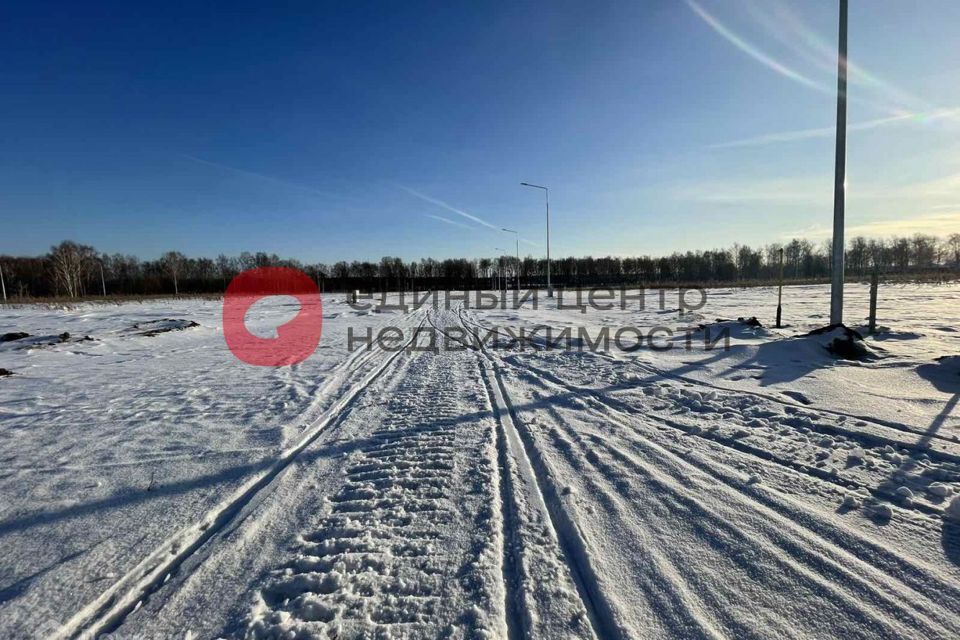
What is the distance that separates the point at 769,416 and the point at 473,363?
553 centimetres

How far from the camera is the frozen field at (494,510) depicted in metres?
2.18

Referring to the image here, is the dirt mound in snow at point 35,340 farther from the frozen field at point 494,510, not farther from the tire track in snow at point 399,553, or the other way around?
the tire track in snow at point 399,553

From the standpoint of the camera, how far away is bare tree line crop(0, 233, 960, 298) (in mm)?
71625

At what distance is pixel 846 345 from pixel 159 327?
2295 centimetres

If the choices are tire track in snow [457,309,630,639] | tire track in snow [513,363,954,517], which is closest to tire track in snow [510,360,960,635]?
tire track in snow [457,309,630,639]

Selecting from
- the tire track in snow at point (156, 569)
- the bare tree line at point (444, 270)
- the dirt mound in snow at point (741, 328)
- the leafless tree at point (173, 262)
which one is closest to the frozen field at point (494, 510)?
the tire track in snow at point (156, 569)

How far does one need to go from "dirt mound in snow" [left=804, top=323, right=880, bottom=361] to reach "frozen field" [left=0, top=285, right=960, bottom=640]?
2.92 feet

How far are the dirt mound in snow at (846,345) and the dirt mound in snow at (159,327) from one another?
68.5 feet

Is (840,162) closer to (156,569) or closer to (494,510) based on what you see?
(494,510)

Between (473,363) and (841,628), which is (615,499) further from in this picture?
(473,363)

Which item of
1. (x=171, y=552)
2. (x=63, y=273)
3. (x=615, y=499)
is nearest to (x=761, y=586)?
(x=615, y=499)

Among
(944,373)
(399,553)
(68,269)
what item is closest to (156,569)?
(399,553)

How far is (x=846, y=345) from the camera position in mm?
7891

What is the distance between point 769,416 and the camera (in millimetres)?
4988
